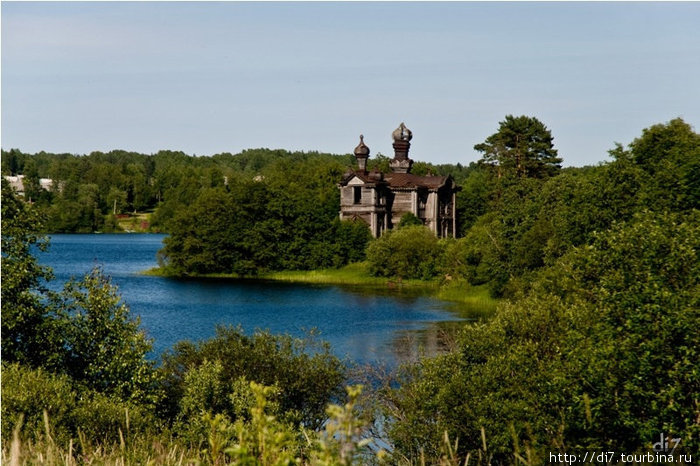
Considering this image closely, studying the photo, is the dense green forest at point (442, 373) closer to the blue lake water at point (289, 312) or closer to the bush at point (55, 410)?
the bush at point (55, 410)

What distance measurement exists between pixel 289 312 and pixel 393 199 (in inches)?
1370

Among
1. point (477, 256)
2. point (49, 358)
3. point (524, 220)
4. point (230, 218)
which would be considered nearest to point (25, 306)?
point (49, 358)

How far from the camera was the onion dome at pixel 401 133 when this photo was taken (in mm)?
92312

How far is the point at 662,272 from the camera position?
56.0 ft

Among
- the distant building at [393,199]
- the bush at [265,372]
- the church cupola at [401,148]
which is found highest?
the church cupola at [401,148]

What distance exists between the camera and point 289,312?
5250 cm

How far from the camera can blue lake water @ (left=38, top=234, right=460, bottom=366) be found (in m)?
40.9

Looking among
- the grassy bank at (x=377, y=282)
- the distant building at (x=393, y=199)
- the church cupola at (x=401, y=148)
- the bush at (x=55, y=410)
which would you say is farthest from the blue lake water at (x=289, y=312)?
the church cupola at (x=401, y=148)

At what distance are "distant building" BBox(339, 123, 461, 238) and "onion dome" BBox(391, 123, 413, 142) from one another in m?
4.76

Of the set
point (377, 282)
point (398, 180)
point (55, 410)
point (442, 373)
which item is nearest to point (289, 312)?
point (377, 282)

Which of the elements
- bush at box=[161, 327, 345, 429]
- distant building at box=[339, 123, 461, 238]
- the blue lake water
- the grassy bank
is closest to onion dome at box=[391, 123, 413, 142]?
distant building at box=[339, 123, 461, 238]

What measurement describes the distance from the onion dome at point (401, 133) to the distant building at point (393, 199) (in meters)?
4.76

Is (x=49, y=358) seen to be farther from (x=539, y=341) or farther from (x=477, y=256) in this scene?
(x=477, y=256)

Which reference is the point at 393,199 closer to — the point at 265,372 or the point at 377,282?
the point at 377,282
